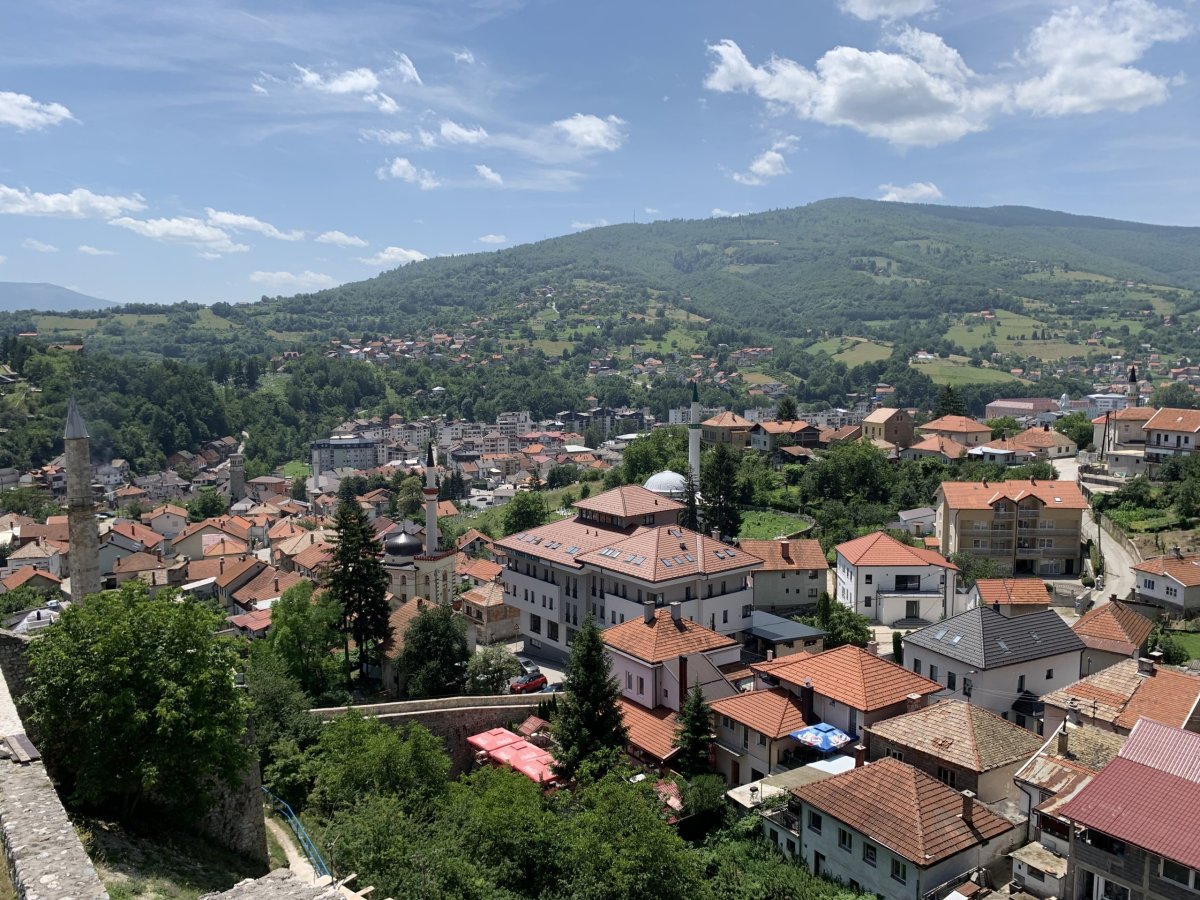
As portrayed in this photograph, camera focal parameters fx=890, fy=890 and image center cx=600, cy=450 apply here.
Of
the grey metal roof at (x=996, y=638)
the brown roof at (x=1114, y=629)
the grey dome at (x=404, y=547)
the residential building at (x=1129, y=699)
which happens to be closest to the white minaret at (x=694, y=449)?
the grey dome at (x=404, y=547)

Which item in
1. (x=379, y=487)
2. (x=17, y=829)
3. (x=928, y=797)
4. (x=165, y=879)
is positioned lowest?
(x=379, y=487)

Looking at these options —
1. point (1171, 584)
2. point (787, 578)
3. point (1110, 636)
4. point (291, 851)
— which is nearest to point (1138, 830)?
point (1110, 636)

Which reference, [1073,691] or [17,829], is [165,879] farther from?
[1073,691]

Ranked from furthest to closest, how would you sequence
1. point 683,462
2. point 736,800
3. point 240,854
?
point 683,462 < point 736,800 < point 240,854

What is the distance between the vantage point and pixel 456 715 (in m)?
29.1

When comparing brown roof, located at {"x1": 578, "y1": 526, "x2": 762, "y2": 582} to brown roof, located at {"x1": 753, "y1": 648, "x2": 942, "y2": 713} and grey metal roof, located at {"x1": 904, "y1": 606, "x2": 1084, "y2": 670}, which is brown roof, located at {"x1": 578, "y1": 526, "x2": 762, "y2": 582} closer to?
brown roof, located at {"x1": 753, "y1": 648, "x2": 942, "y2": 713}

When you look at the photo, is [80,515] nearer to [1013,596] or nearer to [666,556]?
[666,556]

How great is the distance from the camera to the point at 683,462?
6444 cm

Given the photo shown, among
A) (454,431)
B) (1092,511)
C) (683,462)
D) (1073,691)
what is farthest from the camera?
(454,431)

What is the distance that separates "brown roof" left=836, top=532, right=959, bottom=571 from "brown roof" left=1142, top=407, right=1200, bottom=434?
1010 inches

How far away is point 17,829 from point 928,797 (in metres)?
17.2

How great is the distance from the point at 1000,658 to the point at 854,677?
512cm

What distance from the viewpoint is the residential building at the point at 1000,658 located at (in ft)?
88.7

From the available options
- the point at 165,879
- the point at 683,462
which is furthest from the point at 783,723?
the point at 683,462
